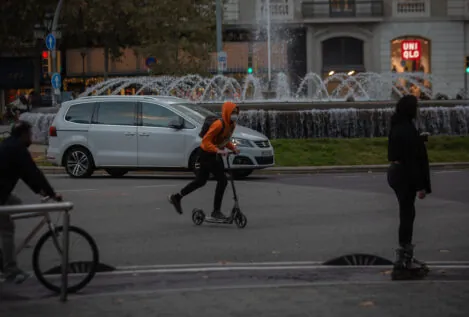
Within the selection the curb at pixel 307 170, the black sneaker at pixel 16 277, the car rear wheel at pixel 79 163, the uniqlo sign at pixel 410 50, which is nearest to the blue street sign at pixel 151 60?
the uniqlo sign at pixel 410 50

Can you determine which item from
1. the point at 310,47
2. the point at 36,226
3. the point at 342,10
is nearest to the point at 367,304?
the point at 36,226

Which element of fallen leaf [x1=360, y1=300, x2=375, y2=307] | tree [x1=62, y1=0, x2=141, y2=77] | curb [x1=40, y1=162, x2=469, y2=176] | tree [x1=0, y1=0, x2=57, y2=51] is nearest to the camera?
fallen leaf [x1=360, y1=300, x2=375, y2=307]

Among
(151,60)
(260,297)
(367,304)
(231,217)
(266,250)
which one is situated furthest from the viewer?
(151,60)

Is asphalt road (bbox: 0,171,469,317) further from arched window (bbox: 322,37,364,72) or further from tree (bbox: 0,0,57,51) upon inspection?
arched window (bbox: 322,37,364,72)

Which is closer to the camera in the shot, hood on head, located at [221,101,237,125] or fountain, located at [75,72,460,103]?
hood on head, located at [221,101,237,125]

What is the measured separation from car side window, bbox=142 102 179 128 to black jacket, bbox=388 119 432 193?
35.6 ft

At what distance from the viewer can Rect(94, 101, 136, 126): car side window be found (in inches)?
778

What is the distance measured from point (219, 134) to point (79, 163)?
800 centimetres

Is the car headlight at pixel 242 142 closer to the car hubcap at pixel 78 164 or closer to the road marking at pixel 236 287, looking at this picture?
the car hubcap at pixel 78 164

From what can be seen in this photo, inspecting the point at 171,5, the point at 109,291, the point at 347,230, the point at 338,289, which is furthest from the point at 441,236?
the point at 171,5

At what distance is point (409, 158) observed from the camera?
8.86 meters

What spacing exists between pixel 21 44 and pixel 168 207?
37.3 metres

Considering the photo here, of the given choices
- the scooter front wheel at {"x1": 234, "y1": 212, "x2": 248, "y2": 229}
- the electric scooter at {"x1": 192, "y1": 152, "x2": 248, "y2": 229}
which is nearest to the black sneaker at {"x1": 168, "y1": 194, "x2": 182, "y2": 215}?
the electric scooter at {"x1": 192, "y1": 152, "x2": 248, "y2": 229}

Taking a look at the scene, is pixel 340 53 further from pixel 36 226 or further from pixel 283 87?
pixel 36 226
